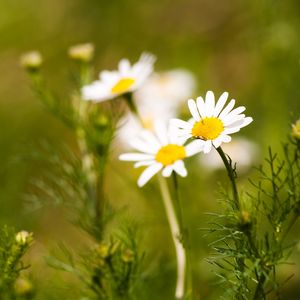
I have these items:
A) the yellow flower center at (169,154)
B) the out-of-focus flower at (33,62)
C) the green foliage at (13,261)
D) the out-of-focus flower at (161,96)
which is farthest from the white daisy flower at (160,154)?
the out-of-focus flower at (161,96)

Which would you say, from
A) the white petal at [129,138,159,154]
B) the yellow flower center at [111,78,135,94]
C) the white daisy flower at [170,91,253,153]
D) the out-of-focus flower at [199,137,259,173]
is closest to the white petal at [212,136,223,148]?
the white daisy flower at [170,91,253,153]

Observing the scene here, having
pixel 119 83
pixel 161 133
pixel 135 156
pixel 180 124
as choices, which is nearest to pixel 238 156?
pixel 119 83

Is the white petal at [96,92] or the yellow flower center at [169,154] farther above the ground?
the white petal at [96,92]

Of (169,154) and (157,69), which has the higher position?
(157,69)

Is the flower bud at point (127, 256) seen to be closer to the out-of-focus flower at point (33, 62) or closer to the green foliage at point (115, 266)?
the green foliage at point (115, 266)

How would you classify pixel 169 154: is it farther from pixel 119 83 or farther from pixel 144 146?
pixel 119 83

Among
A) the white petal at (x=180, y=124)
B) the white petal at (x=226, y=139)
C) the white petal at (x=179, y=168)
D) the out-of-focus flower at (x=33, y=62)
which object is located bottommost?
the white petal at (x=226, y=139)
